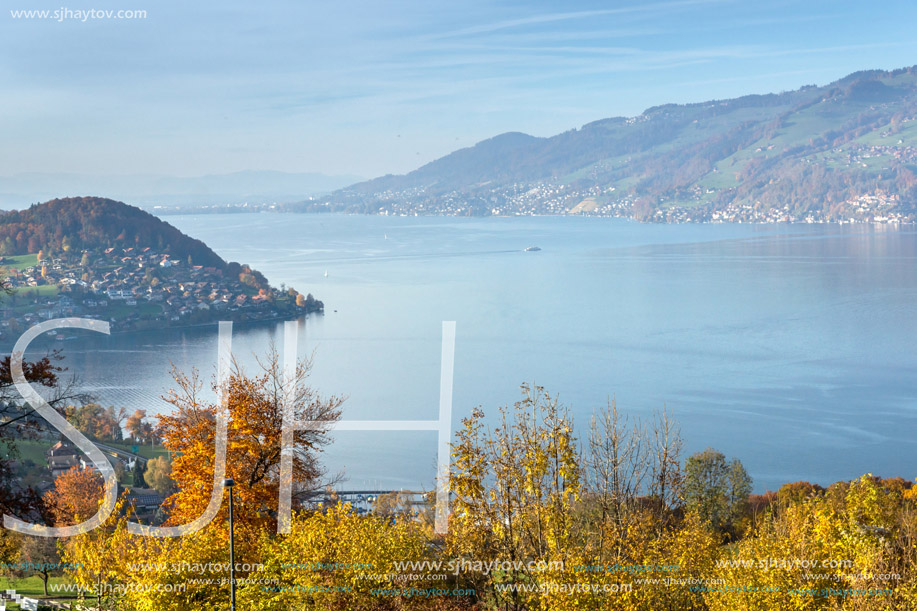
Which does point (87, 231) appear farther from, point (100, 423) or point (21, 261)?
point (100, 423)

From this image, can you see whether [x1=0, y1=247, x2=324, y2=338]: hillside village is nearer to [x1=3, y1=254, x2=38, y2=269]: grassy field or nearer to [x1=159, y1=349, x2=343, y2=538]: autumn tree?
[x1=3, y1=254, x2=38, y2=269]: grassy field

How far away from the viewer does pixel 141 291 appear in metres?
51.8

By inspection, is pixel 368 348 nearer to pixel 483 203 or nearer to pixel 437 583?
pixel 437 583

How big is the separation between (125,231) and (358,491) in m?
43.1

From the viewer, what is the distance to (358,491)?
73.4 feet

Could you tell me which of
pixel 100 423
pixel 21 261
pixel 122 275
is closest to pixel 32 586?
pixel 100 423

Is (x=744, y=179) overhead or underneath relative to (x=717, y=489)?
overhead

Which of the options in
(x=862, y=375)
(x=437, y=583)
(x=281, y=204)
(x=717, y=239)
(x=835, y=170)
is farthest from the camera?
(x=281, y=204)

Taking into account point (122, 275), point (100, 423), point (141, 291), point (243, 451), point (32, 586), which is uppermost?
point (243, 451)

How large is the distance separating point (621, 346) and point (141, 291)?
102ft

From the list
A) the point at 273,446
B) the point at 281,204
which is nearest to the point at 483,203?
the point at 281,204

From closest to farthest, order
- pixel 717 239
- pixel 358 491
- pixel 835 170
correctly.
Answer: pixel 358 491
pixel 717 239
pixel 835 170

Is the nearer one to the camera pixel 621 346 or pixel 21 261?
pixel 621 346

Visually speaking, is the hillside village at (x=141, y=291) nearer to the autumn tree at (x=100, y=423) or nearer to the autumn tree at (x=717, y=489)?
the autumn tree at (x=100, y=423)
